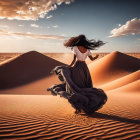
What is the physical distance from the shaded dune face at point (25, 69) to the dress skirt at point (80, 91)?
17902 millimetres

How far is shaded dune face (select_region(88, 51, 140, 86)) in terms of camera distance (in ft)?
82.5

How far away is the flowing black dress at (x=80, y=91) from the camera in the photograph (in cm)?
501

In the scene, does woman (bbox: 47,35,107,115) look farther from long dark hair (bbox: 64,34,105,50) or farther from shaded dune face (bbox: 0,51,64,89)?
shaded dune face (bbox: 0,51,64,89)

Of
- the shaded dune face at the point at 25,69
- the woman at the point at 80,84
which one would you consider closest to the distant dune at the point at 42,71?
the shaded dune face at the point at 25,69

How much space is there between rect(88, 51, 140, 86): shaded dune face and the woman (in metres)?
18.9

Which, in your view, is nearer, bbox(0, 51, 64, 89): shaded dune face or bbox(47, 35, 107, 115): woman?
bbox(47, 35, 107, 115): woman

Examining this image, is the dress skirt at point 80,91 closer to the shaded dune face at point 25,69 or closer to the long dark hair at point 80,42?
the long dark hair at point 80,42

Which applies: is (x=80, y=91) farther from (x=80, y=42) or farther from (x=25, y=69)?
(x=25, y=69)

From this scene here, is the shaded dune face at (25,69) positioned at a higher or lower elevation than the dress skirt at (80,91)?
lower

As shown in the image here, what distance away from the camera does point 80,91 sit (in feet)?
16.7

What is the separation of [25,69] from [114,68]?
51.1 feet

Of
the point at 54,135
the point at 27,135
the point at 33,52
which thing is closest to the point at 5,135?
the point at 27,135

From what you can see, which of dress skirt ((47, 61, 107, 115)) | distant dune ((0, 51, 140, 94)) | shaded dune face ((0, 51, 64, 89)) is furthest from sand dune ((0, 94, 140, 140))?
shaded dune face ((0, 51, 64, 89))

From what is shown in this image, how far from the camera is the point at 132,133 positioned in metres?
4.23
